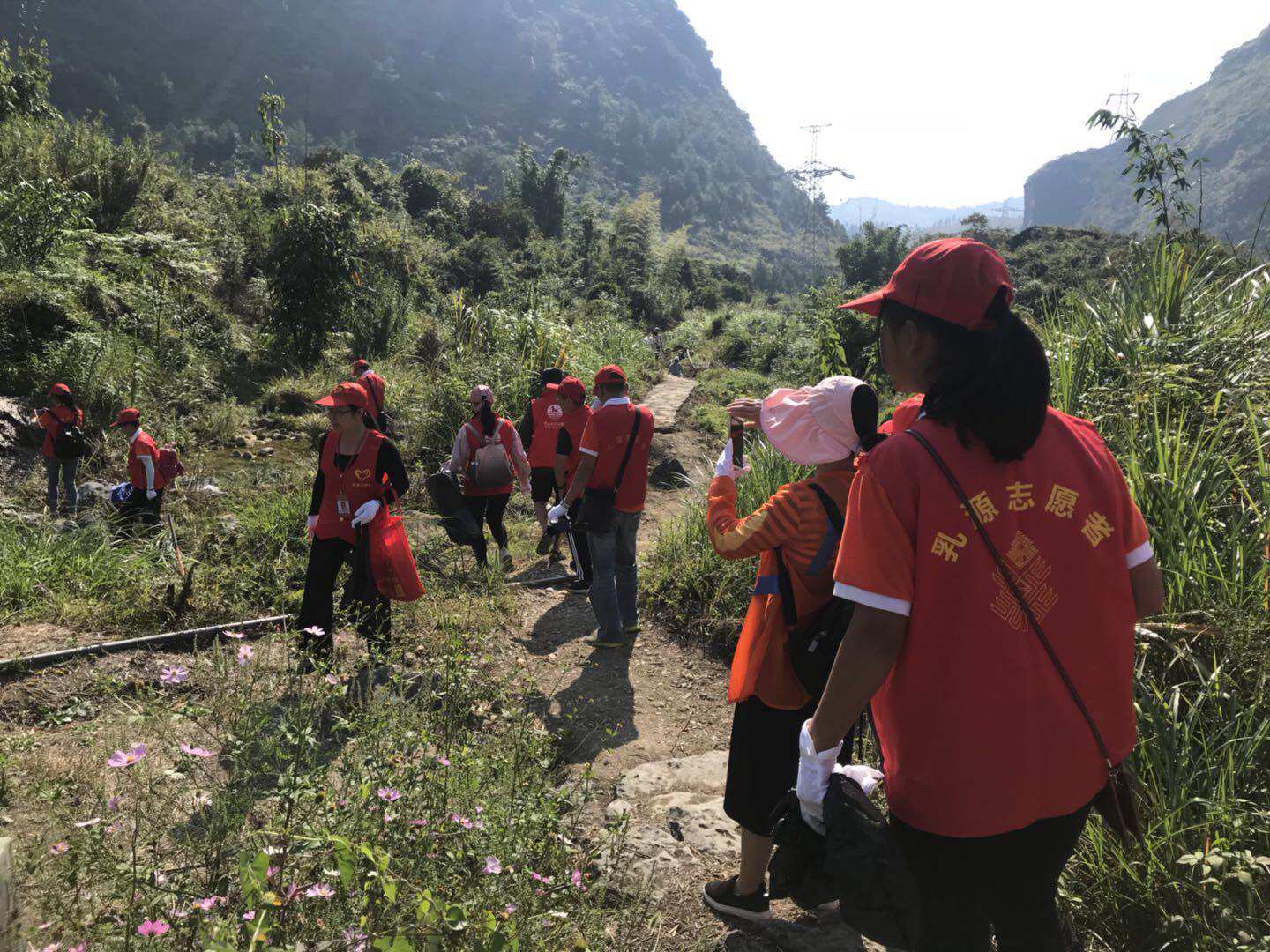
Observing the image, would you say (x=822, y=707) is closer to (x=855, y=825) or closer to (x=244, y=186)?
(x=855, y=825)

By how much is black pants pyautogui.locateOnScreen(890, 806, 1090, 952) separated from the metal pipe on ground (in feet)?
12.3

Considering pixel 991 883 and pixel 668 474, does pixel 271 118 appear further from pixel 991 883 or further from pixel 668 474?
pixel 991 883

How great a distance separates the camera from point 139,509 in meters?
6.68

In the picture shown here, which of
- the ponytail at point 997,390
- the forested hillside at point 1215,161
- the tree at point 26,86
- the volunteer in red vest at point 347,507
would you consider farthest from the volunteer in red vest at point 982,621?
the forested hillside at point 1215,161

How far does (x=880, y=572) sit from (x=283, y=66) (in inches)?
4293

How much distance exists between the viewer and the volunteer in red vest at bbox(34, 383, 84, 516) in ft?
24.5

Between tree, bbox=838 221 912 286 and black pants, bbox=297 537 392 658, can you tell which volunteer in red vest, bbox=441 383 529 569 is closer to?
black pants, bbox=297 537 392 658

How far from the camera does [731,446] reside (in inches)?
107

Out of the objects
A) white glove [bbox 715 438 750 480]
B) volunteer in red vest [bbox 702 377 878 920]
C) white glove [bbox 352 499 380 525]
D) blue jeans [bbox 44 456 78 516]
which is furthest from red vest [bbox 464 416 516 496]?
blue jeans [bbox 44 456 78 516]

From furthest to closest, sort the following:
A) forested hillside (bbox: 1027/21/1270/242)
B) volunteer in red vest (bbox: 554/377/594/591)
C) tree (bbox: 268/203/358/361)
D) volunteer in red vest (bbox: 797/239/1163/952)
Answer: forested hillside (bbox: 1027/21/1270/242) < tree (bbox: 268/203/358/361) < volunteer in red vest (bbox: 554/377/594/591) < volunteer in red vest (bbox: 797/239/1163/952)

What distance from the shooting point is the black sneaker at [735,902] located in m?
2.50

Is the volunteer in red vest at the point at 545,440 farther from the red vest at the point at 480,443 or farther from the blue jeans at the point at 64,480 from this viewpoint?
the blue jeans at the point at 64,480

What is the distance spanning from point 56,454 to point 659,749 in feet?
23.7

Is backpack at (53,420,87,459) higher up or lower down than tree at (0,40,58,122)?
lower down
